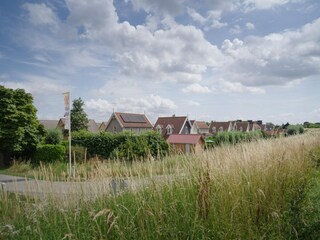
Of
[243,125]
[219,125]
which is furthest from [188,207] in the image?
[219,125]

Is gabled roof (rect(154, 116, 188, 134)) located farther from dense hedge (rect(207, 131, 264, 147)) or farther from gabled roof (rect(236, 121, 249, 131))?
dense hedge (rect(207, 131, 264, 147))

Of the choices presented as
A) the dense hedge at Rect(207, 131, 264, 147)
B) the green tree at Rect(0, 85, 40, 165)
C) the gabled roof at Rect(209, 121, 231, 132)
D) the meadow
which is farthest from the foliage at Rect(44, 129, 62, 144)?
the gabled roof at Rect(209, 121, 231, 132)

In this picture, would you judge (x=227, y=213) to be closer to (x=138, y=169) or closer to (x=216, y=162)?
(x=216, y=162)

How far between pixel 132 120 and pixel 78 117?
8799 millimetres

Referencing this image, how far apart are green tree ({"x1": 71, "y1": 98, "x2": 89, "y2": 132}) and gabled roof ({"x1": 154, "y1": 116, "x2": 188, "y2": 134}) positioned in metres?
12.7

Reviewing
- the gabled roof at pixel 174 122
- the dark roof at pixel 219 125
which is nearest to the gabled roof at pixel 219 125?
the dark roof at pixel 219 125

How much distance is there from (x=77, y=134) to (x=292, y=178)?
2051 cm

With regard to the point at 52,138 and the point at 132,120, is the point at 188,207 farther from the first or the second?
the point at 132,120

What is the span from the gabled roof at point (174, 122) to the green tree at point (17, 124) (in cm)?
2519

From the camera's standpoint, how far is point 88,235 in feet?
9.57

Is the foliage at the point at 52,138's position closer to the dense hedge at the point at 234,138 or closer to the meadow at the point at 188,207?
the dense hedge at the point at 234,138

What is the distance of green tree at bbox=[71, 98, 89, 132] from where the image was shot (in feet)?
136

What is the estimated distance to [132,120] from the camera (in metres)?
45.1

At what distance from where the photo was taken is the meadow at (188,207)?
2738 millimetres
